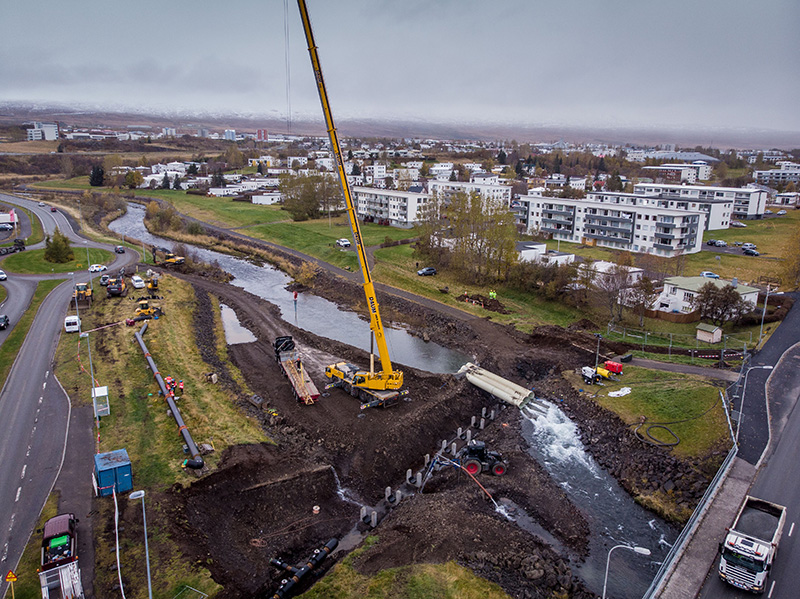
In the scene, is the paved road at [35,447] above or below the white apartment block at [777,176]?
below

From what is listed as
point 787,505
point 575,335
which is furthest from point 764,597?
point 575,335

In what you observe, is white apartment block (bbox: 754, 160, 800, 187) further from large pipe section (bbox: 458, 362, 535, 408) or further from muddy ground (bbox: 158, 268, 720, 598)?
large pipe section (bbox: 458, 362, 535, 408)

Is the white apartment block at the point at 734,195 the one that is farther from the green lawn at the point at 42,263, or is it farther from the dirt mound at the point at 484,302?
the green lawn at the point at 42,263

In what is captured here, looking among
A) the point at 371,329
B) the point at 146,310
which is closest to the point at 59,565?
the point at 371,329

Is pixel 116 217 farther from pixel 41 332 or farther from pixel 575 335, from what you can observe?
pixel 575 335

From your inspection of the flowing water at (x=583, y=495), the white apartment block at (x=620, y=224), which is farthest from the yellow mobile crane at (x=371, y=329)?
the white apartment block at (x=620, y=224)

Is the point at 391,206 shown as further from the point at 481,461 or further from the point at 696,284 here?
the point at 481,461

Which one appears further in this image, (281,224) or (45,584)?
(281,224)
